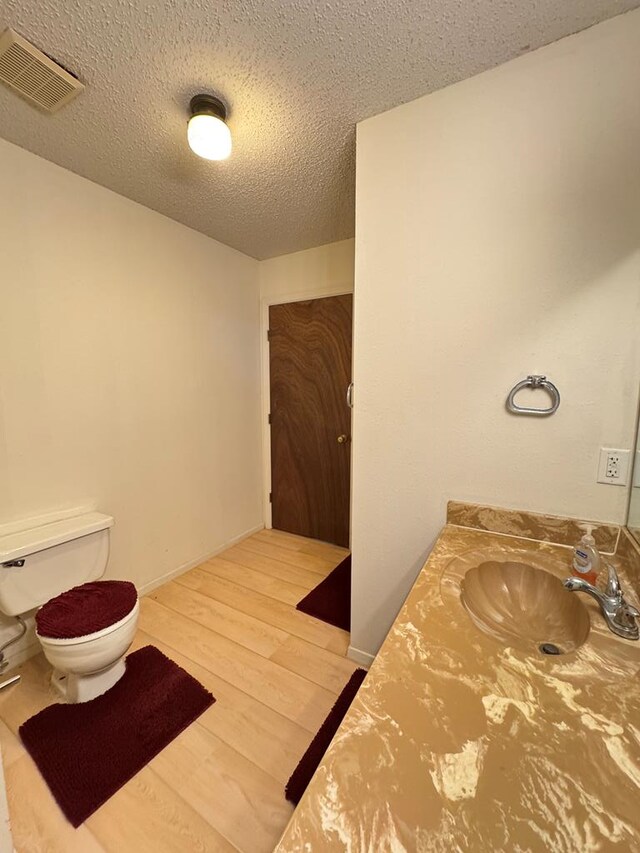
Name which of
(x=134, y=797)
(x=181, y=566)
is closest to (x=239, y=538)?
(x=181, y=566)

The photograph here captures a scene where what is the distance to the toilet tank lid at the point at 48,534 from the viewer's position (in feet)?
4.63

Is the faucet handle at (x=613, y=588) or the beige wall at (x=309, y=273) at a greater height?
the beige wall at (x=309, y=273)

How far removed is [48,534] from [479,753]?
187 centimetres

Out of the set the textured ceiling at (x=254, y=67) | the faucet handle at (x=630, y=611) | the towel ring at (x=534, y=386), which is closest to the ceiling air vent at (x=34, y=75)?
the textured ceiling at (x=254, y=67)

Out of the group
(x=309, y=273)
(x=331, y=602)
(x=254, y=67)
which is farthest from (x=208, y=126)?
(x=331, y=602)

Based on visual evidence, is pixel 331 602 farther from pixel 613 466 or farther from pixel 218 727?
pixel 613 466

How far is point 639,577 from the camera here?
915 mm

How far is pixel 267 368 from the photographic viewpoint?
3.01 meters

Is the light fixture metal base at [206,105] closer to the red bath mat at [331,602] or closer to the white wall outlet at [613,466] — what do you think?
the white wall outlet at [613,466]

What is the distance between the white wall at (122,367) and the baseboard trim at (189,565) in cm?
2

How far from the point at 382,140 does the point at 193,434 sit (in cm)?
205

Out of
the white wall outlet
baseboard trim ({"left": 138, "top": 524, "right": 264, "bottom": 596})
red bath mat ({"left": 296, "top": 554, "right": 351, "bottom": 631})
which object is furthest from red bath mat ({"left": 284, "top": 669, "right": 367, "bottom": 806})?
baseboard trim ({"left": 138, "top": 524, "right": 264, "bottom": 596})

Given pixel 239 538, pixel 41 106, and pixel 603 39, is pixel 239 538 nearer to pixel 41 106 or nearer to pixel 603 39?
pixel 41 106

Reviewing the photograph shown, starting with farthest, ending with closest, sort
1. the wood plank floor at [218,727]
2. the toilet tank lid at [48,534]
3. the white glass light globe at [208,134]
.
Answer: the toilet tank lid at [48,534] < the white glass light globe at [208,134] < the wood plank floor at [218,727]
